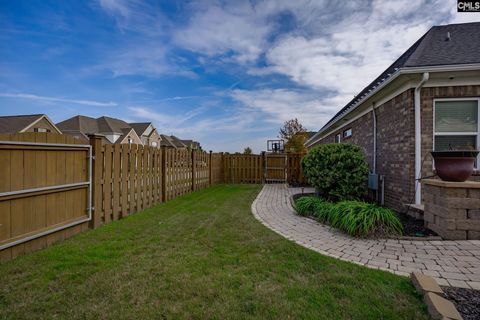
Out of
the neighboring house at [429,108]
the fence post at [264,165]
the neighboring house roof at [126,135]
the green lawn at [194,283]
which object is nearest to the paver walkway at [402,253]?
the green lawn at [194,283]

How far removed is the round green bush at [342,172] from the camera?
6.19 m

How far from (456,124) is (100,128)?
3752cm

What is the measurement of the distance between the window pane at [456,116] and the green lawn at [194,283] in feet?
14.3

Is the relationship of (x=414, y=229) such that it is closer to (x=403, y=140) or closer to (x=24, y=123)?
(x=403, y=140)

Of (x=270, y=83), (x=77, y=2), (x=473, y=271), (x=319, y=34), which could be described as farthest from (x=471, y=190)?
(x=270, y=83)

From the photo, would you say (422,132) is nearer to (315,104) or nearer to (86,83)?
(315,104)

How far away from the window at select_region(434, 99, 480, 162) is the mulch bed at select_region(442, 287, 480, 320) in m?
3.96

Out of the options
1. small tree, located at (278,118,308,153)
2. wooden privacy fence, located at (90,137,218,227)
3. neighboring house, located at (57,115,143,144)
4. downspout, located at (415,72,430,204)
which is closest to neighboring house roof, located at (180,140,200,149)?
neighboring house, located at (57,115,143,144)

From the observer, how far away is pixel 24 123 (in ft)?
73.2

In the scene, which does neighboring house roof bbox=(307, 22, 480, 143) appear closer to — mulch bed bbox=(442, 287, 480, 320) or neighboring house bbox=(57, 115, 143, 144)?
mulch bed bbox=(442, 287, 480, 320)

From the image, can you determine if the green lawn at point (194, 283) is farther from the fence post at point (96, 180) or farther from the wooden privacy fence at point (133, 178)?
the wooden privacy fence at point (133, 178)

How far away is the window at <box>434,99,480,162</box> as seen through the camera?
200 inches

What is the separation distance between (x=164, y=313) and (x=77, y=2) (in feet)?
26.4

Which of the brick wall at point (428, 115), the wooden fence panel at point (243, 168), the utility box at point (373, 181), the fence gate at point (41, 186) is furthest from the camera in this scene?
the wooden fence panel at point (243, 168)
